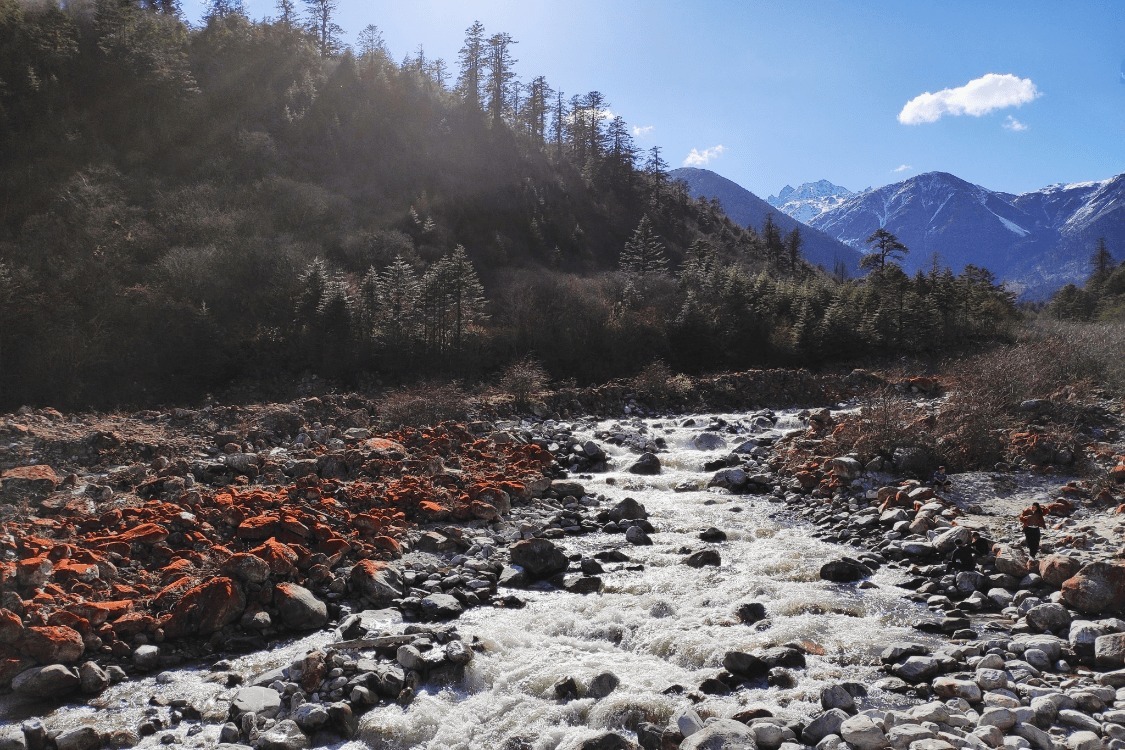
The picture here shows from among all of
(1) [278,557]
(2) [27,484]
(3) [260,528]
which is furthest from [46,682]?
(2) [27,484]

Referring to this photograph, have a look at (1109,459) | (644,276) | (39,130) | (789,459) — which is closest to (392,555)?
(789,459)

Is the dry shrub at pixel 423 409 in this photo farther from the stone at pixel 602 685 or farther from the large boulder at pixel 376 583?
the stone at pixel 602 685

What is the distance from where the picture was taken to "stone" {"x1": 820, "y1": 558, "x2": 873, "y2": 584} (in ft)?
28.2

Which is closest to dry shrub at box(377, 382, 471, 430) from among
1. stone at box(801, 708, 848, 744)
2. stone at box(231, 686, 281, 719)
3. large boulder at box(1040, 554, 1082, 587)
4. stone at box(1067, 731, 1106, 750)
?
stone at box(231, 686, 281, 719)

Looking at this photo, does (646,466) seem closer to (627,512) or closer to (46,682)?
(627,512)

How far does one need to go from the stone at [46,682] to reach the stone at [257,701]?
1.60 metres

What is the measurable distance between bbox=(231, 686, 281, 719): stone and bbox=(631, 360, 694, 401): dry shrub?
66.3 feet

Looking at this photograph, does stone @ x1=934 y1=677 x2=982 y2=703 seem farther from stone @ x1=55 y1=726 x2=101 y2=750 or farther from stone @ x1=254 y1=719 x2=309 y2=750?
stone @ x1=55 y1=726 x2=101 y2=750

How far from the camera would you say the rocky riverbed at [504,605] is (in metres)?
5.47

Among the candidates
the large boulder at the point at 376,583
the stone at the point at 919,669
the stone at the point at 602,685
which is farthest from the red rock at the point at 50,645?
the stone at the point at 919,669

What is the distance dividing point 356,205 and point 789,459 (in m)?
39.2

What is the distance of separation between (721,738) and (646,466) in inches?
421

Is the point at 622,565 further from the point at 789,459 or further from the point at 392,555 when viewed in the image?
the point at 789,459

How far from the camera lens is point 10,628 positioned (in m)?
6.06
